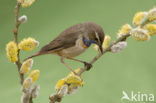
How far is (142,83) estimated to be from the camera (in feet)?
3.17

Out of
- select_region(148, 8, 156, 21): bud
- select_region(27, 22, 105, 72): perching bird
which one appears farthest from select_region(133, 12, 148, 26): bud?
select_region(27, 22, 105, 72): perching bird

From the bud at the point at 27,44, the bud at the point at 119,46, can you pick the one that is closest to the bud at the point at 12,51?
the bud at the point at 27,44

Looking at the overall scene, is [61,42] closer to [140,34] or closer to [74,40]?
[74,40]

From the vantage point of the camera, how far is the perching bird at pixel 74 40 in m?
0.56

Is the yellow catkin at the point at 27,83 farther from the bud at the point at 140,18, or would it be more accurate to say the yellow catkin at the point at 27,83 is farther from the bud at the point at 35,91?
the bud at the point at 140,18

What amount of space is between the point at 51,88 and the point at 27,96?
497 millimetres

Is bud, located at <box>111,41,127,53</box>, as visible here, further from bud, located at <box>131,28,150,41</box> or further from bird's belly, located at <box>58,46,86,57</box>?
bird's belly, located at <box>58,46,86,57</box>

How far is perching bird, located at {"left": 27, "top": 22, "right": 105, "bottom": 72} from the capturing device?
1.83 ft

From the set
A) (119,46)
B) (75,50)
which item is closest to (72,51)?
(75,50)

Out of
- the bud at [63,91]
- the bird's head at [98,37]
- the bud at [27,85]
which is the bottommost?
the bud at [63,91]

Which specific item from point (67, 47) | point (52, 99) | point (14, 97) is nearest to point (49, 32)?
point (14, 97)

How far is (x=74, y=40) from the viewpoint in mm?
631

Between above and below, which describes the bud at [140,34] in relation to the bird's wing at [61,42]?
below

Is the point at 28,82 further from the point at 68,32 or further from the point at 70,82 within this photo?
the point at 68,32
